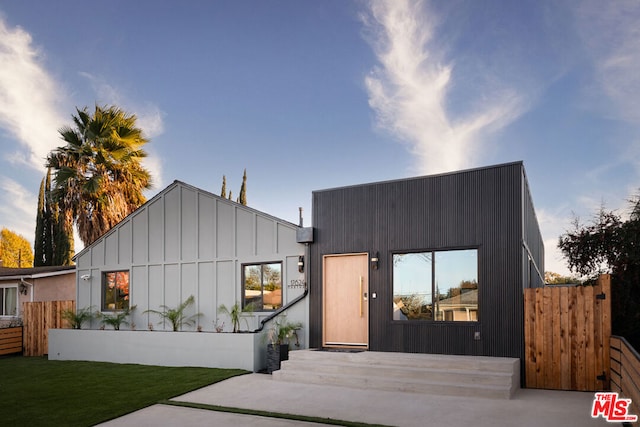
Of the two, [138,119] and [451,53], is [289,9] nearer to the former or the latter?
[451,53]

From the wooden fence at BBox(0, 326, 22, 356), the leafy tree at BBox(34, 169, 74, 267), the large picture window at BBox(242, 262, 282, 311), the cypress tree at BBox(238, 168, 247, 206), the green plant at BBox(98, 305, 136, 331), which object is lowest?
the wooden fence at BBox(0, 326, 22, 356)

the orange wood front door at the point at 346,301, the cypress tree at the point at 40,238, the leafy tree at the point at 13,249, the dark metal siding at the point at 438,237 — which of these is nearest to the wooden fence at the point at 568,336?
the dark metal siding at the point at 438,237

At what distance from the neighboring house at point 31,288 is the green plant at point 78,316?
10.2ft

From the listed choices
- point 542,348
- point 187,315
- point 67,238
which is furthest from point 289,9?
point 67,238

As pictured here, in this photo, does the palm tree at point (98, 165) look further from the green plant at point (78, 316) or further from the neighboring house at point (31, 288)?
the green plant at point (78, 316)

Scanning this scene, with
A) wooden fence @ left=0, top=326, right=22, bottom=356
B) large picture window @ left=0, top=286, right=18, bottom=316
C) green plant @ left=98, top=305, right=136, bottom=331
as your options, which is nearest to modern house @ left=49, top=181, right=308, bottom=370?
green plant @ left=98, top=305, right=136, bottom=331

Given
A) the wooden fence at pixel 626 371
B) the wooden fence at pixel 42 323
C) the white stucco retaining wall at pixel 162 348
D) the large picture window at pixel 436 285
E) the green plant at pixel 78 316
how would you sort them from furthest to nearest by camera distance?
1. the wooden fence at pixel 42 323
2. the green plant at pixel 78 316
3. the white stucco retaining wall at pixel 162 348
4. the large picture window at pixel 436 285
5. the wooden fence at pixel 626 371

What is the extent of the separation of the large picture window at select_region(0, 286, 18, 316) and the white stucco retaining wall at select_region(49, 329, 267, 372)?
4841 millimetres

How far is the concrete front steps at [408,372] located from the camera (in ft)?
25.2

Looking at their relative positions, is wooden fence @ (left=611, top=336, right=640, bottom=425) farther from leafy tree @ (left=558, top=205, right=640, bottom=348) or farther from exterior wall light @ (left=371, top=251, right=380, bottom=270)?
exterior wall light @ (left=371, top=251, right=380, bottom=270)

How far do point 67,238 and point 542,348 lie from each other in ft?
75.5

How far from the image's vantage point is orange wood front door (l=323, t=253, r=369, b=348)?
408 inches

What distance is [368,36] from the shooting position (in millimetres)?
13398

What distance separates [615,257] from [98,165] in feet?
57.7
